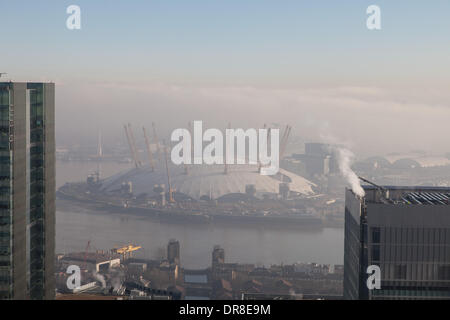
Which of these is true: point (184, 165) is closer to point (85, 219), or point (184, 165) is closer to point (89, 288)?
point (85, 219)

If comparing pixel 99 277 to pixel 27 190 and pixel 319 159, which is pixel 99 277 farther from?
pixel 319 159

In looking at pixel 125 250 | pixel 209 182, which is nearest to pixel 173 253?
pixel 125 250

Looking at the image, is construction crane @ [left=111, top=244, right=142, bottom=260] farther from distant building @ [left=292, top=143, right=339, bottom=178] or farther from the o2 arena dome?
distant building @ [left=292, top=143, right=339, bottom=178]

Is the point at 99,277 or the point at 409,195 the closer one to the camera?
the point at 409,195

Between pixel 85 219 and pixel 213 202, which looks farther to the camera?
pixel 213 202

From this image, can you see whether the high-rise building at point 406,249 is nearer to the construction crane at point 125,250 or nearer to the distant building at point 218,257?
the distant building at point 218,257

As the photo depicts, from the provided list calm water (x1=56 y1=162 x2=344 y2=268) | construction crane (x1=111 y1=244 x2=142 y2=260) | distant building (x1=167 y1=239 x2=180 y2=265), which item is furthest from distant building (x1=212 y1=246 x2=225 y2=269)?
construction crane (x1=111 y1=244 x2=142 y2=260)
